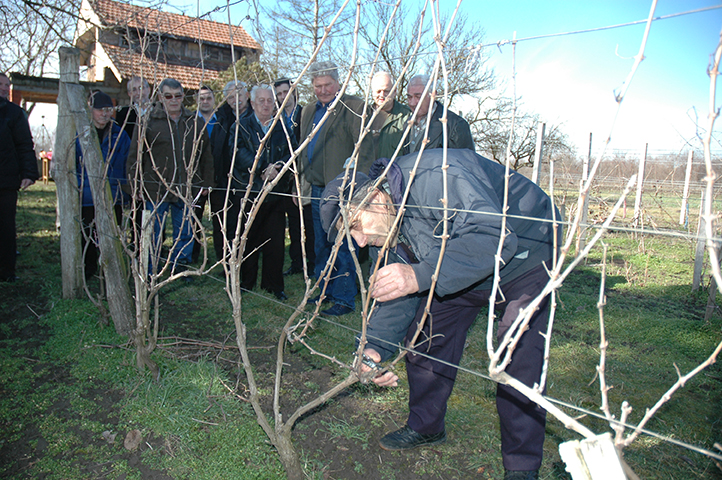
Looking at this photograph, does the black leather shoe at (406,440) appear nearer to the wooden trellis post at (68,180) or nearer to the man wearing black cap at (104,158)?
the wooden trellis post at (68,180)

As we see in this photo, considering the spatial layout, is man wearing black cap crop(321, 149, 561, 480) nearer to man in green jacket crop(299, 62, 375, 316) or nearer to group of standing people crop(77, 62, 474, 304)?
group of standing people crop(77, 62, 474, 304)

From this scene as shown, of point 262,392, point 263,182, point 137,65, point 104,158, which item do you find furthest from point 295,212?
point 262,392

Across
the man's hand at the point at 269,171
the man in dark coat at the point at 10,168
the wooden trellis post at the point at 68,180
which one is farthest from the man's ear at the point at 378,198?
the man in dark coat at the point at 10,168

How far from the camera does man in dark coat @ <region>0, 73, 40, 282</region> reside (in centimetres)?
447

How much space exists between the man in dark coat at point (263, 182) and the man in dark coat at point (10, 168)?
A: 7.03ft

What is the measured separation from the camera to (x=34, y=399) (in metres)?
2.55

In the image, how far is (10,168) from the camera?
4.49 metres

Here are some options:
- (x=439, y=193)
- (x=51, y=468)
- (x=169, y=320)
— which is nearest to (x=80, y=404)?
(x=51, y=468)

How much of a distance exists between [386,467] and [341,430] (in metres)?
0.34

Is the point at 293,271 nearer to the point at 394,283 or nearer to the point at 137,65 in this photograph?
the point at 137,65

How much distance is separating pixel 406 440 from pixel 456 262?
1.12 m

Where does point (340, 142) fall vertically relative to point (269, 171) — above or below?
above

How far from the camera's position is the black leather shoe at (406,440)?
230cm

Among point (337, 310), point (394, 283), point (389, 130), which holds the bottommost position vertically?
point (337, 310)
